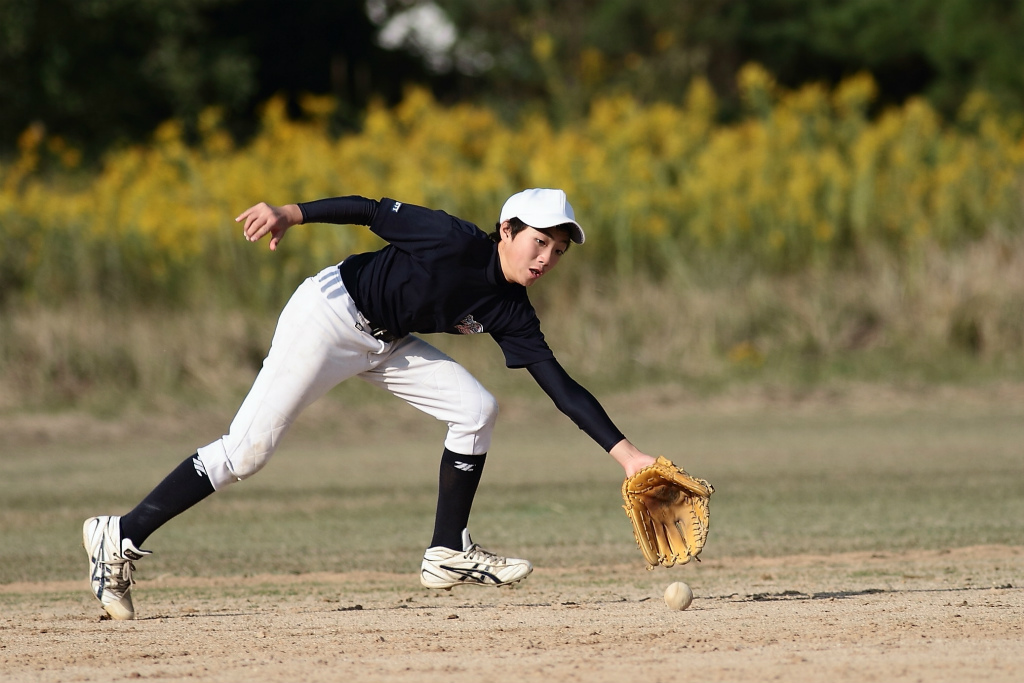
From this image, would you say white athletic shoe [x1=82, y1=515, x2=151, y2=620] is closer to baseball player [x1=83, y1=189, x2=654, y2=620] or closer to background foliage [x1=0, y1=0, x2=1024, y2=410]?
baseball player [x1=83, y1=189, x2=654, y2=620]

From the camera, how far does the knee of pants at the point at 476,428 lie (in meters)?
5.87

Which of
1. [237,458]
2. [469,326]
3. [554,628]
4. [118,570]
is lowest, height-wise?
[554,628]

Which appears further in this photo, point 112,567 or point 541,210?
point 112,567

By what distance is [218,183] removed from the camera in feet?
63.3

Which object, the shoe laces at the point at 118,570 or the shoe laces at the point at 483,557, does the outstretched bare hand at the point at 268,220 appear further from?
the shoe laces at the point at 483,557

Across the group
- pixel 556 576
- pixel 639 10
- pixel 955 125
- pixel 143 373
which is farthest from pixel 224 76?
pixel 556 576

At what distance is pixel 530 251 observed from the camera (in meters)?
5.46

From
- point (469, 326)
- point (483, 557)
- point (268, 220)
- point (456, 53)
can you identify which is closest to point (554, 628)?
point (483, 557)

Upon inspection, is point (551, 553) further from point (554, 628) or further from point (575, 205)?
point (575, 205)

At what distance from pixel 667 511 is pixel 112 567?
2.26m

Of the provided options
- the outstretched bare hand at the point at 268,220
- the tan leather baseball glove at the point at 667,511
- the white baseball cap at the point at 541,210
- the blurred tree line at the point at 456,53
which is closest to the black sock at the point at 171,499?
the outstretched bare hand at the point at 268,220

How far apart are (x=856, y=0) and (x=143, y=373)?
55.7 feet

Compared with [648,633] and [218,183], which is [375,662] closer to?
[648,633]

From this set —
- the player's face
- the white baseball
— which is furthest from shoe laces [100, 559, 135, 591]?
the white baseball
